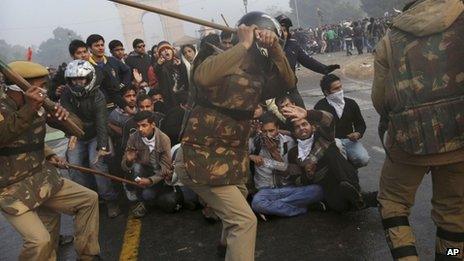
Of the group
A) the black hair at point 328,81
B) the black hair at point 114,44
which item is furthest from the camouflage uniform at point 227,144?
the black hair at point 114,44

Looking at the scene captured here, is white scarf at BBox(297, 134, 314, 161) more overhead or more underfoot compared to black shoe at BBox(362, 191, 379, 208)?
more overhead

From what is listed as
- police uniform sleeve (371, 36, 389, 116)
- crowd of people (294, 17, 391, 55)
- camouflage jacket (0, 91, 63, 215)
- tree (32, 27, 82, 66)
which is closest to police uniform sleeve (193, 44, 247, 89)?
police uniform sleeve (371, 36, 389, 116)

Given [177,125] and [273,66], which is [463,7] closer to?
[273,66]

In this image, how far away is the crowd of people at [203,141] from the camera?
264 centimetres

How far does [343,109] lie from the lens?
14.6 ft

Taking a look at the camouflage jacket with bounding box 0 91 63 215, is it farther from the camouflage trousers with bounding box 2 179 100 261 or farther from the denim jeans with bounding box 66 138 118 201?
the denim jeans with bounding box 66 138 118 201

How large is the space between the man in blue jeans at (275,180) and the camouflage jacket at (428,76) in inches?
59.7

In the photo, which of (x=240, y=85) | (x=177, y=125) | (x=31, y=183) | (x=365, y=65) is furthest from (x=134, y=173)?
(x=365, y=65)

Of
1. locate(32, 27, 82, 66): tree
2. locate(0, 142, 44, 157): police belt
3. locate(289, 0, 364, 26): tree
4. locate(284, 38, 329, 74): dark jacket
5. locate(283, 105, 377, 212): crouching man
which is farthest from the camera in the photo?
locate(32, 27, 82, 66): tree

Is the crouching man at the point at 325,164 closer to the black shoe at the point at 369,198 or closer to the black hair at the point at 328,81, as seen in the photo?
the black shoe at the point at 369,198

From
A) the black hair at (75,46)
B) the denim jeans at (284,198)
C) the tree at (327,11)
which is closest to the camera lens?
the denim jeans at (284,198)

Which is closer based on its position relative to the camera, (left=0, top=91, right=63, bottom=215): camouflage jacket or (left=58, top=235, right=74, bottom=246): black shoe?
(left=0, top=91, right=63, bottom=215): camouflage jacket

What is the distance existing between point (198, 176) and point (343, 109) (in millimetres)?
2303

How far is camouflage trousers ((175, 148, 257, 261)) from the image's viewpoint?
260 cm
